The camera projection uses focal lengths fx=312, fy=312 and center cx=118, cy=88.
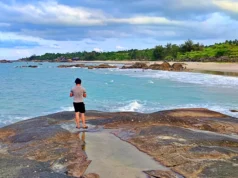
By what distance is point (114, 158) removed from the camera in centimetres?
879

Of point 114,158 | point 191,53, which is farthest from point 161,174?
point 191,53

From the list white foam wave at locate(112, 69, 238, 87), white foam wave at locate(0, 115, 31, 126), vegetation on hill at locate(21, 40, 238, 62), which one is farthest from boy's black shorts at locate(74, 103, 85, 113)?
vegetation on hill at locate(21, 40, 238, 62)

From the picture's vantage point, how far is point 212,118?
1512 centimetres

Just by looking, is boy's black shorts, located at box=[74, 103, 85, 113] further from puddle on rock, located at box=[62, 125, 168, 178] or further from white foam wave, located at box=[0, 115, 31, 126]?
white foam wave, located at box=[0, 115, 31, 126]

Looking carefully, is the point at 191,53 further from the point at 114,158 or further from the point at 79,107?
the point at 114,158

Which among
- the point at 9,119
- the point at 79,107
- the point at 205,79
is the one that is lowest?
the point at 9,119

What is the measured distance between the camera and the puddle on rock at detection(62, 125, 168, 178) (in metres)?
7.79

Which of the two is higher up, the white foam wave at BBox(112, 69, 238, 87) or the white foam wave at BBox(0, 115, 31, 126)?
the white foam wave at BBox(112, 69, 238, 87)

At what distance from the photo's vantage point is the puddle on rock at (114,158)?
25.5ft

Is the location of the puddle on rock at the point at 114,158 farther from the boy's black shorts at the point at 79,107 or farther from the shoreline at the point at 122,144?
the boy's black shorts at the point at 79,107

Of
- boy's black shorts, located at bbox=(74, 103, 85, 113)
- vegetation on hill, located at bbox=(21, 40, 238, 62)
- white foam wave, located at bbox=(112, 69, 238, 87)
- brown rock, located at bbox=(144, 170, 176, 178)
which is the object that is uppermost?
vegetation on hill, located at bbox=(21, 40, 238, 62)

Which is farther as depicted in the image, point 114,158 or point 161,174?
point 114,158

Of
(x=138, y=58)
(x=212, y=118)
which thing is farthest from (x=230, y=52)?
(x=212, y=118)

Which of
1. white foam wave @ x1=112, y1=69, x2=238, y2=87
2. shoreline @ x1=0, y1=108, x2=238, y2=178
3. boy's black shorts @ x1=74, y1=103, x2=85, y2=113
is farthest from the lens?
white foam wave @ x1=112, y1=69, x2=238, y2=87
